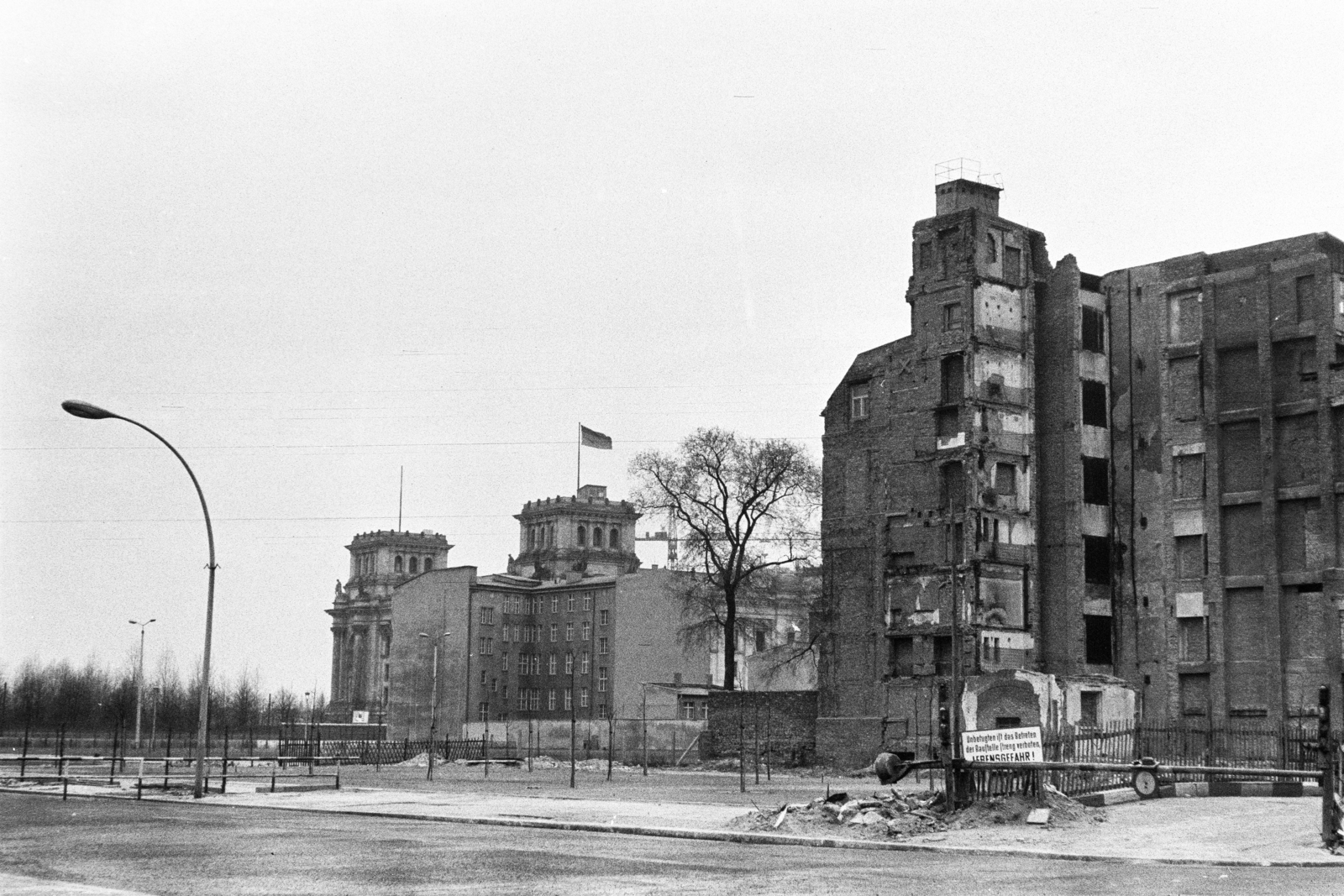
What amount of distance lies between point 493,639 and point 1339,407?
7109 cm

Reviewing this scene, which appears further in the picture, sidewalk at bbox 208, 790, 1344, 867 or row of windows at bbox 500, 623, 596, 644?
row of windows at bbox 500, 623, 596, 644

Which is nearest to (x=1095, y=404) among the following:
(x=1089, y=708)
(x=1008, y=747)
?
(x=1089, y=708)

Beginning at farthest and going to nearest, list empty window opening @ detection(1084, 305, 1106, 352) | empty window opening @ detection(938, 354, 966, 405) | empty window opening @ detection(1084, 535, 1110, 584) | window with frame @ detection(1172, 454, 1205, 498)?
empty window opening @ detection(1084, 305, 1106, 352)
empty window opening @ detection(1084, 535, 1110, 584)
empty window opening @ detection(938, 354, 966, 405)
window with frame @ detection(1172, 454, 1205, 498)

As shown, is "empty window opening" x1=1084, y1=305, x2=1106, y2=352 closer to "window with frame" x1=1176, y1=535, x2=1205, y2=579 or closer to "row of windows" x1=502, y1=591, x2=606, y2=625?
"window with frame" x1=1176, y1=535, x2=1205, y2=579

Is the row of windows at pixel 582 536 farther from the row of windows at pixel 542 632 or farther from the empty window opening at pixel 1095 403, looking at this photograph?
the empty window opening at pixel 1095 403

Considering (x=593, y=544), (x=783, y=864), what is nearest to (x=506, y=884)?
(x=783, y=864)

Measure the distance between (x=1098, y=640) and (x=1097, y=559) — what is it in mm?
3318

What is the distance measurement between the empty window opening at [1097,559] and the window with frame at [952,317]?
10120 mm

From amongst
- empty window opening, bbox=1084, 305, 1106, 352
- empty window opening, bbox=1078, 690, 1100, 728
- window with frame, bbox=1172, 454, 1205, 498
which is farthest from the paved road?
empty window opening, bbox=1084, 305, 1106, 352

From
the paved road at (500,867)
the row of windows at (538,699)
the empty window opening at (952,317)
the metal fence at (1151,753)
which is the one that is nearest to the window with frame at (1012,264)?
the empty window opening at (952,317)

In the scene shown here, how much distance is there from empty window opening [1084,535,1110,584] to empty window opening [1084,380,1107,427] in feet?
15.8

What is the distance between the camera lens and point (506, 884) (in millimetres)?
17656

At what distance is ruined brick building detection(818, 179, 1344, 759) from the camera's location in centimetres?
5841

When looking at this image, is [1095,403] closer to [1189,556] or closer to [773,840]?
[1189,556]
